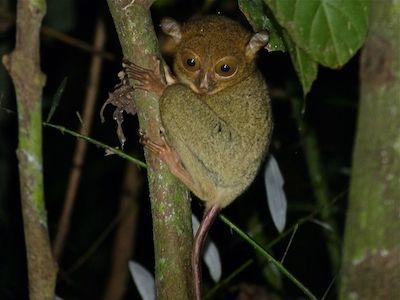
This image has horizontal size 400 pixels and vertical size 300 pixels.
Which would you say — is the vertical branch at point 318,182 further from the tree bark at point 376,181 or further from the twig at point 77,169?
the tree bark at point 376,181

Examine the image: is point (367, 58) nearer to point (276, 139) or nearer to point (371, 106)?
point (371, 106)

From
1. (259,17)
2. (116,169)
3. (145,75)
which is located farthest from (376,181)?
(116,169)

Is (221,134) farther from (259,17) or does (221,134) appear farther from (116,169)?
(116,169)

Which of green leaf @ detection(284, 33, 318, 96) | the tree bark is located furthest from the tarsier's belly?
the tree bark

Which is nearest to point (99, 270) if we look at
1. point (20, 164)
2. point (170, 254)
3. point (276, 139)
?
point (276, 139)

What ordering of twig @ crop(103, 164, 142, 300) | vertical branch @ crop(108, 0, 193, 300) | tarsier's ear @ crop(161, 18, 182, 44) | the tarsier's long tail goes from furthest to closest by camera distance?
twig @ crop(103, 164, 142, 300) → tarsier's ear @ crop(161, 18, 182, 44) → the tarsier's long tail → vertical branch @ crop(108, 0, 193, 300)

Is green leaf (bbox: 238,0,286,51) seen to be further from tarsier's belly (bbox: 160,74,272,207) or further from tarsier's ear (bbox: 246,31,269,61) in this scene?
tarsier's belly (bbox: 160,74,272,207)
